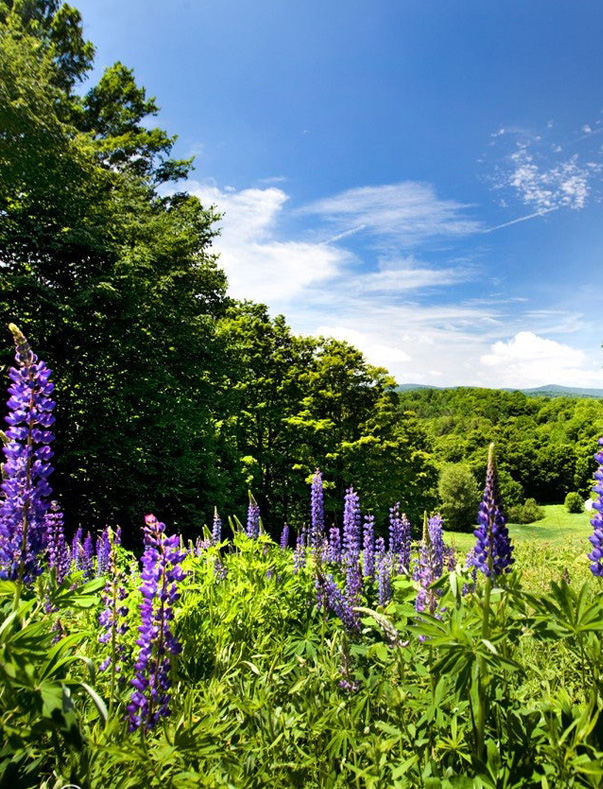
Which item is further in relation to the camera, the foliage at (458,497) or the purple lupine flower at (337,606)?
the foliage at (458,497)

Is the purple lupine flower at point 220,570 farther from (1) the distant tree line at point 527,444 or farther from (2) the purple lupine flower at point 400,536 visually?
(1) the distant tree line at point 527,444

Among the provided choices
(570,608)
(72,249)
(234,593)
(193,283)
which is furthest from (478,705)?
(193,283)

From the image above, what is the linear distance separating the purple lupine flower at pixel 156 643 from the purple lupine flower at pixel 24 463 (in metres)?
0.48

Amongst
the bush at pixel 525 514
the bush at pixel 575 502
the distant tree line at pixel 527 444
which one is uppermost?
the distant tree line at pixel 527 444

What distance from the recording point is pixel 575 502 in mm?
37625

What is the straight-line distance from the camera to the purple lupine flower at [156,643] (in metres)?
1.82

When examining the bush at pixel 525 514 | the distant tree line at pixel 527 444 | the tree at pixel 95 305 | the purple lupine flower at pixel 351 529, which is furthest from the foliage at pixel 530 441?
the purple lupine flower at pixel 351 529

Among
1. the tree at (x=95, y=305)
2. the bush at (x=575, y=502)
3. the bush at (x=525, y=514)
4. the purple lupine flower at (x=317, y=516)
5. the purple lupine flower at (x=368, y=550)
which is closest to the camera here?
the purple lupine flower at (x=317, y=516)

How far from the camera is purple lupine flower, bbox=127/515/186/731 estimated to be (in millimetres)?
1816

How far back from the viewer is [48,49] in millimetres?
16797

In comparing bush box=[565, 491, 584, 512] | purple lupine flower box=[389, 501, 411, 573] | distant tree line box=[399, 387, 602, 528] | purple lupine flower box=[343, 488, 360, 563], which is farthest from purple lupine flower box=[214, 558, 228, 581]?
bush box=[565, 491, 584, 512]

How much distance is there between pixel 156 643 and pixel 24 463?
899 mm

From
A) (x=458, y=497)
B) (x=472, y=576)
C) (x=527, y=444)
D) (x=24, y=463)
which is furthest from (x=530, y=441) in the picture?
(x=24, y=463)

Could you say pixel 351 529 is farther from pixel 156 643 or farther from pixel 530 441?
pixel 530 441
